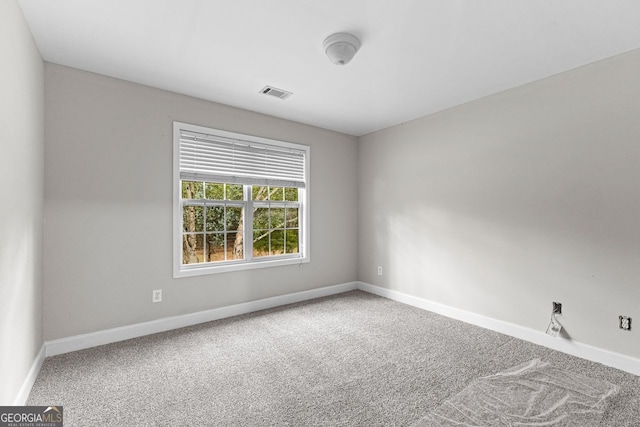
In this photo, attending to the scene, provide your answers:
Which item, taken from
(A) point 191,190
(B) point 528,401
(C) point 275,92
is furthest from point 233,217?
(B) point 528,401

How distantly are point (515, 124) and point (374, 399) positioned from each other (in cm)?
281

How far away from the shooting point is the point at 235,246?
3.66 metres

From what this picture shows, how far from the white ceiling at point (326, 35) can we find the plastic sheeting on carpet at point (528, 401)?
247cm

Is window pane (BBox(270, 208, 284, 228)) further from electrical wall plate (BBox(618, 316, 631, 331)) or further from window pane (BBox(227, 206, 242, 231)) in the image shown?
electrical wall plate (BBox(618, 316, 631, 331))

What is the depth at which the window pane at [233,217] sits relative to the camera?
142 inches

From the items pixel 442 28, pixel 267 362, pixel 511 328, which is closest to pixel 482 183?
pixel 511 328

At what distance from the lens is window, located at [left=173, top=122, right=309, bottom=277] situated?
3.28 m

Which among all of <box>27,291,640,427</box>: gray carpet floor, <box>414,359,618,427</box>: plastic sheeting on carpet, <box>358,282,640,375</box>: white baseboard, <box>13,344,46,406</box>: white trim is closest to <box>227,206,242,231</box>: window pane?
<box>27,291,640,427</box>: gray carpet floor

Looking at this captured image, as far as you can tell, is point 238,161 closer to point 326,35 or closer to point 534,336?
point 326,35

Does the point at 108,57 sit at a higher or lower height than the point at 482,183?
higher

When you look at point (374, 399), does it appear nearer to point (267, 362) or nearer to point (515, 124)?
point (267, 362)

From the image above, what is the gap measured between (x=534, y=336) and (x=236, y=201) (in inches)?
133

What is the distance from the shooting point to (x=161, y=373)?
2.27 metres

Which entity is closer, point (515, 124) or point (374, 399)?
point (374, 399)
